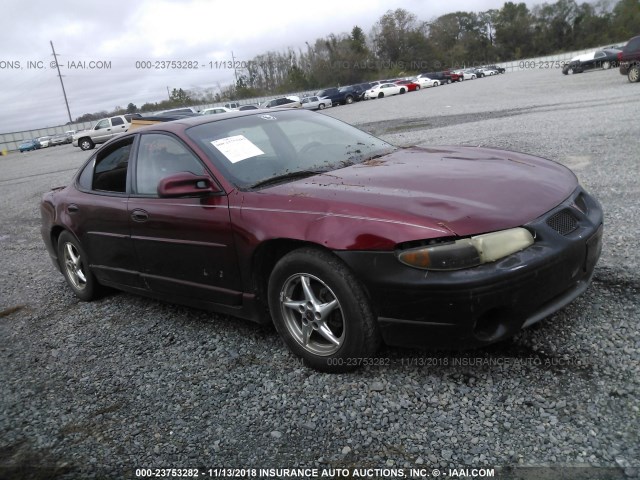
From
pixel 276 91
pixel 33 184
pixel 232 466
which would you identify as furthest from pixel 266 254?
pixel 276 91

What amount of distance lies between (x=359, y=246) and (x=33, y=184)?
50.3 ft

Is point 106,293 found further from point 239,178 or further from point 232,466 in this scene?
point 232,466

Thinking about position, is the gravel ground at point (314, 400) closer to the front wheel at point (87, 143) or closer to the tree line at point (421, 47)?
the front wheel at point (87, 143)

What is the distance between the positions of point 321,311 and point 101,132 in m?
32.5

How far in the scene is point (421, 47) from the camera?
301ft

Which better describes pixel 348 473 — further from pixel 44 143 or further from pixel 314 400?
pixel 44 143

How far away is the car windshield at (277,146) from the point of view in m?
3.40

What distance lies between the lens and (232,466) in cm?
235

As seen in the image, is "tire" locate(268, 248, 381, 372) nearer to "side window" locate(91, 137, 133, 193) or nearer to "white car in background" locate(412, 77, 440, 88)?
"side window" locate(91, 137, 133, 193)

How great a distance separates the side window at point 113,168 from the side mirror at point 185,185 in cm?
101

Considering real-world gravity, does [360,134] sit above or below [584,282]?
above

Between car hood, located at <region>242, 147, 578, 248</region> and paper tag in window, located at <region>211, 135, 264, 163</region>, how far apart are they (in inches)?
17.1

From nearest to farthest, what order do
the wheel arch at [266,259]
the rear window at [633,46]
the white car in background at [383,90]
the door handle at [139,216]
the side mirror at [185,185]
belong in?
the wheel arch at [266,259] → the side mirror at [185,185] → the door handle at [139,216] → the rear window at [633,46] → the white car in background at [383,90]

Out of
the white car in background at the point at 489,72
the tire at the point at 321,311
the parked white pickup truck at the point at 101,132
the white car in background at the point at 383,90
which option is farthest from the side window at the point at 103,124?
the white car in background at the point at 489,72
